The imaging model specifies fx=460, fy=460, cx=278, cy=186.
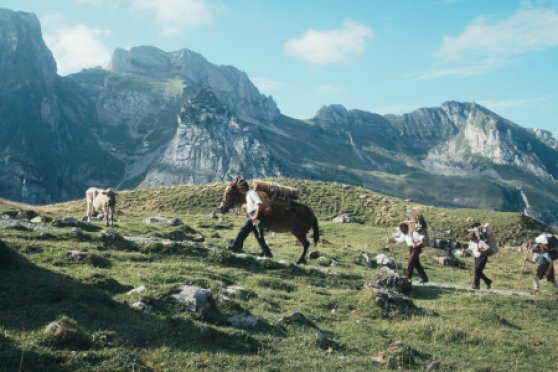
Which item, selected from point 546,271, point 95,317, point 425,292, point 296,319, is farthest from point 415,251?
point 95,317

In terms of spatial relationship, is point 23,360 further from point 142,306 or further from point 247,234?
point 247,234

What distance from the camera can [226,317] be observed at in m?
12.7

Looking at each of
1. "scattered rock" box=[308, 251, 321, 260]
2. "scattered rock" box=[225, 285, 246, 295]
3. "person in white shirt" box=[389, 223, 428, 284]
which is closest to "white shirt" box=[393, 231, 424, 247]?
"person in white shirt" box=[389, 223, 428, 284]

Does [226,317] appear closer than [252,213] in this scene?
Yes

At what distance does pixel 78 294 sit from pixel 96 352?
335cm

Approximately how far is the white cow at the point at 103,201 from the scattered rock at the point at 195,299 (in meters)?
21.2

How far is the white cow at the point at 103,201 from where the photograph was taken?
1332 inches

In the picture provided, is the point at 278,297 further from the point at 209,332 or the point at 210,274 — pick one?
the point at 209,332

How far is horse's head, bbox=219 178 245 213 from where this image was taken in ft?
75.5

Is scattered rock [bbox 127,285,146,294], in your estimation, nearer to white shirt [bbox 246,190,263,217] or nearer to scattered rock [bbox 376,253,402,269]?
white shirt [bbox 246,190,263,217]

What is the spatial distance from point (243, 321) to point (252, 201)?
992cm

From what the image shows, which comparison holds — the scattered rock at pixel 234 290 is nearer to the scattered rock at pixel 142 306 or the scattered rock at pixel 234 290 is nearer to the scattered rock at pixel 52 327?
the scattered rock at pixel 142 306

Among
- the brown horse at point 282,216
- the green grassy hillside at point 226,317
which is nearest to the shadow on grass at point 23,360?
the green grassy hillside at point 226,317

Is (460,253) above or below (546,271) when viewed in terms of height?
below
